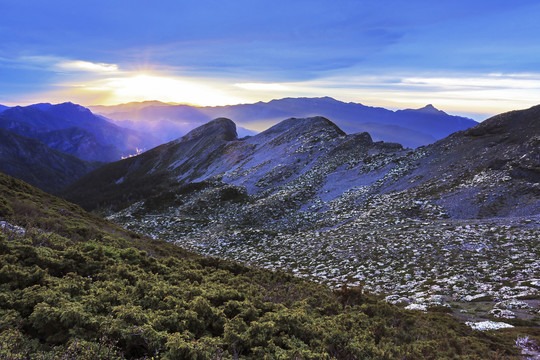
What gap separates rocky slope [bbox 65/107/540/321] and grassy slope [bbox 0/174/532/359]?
16.6 feet

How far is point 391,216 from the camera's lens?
30531 millimetres

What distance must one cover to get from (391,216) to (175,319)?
28.1 m

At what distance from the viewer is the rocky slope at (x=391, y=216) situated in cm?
1669

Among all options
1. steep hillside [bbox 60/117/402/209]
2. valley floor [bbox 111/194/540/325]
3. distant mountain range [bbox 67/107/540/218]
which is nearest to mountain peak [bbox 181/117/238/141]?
steep hillside [bbox 60/117/402/209]

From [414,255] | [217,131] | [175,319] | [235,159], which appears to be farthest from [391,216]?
[217,131]

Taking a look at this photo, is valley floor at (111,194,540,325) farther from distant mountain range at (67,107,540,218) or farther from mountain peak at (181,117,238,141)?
mountain peak at (181,117,238,141)

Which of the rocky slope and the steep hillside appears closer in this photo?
the rocky slope

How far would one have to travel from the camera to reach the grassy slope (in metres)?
6.32

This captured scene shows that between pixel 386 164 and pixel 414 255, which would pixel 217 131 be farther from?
pixel 414 255

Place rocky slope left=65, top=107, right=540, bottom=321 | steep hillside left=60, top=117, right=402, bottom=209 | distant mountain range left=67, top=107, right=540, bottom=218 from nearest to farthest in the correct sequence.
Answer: rocky slope left=65, top=107, right=540, bottom=321
distant mountain range left=67, top=107, right=540, bottom=218
steep hillside left=60, top=117, right=402, bottom=209

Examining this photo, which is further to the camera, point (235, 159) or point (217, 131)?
point (217, 131)

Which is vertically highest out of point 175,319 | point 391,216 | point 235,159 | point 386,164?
point 386,164

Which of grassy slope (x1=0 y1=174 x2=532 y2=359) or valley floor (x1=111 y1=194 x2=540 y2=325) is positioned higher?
grassy slope (x1=0 y1=174 x2=532 y2=359)

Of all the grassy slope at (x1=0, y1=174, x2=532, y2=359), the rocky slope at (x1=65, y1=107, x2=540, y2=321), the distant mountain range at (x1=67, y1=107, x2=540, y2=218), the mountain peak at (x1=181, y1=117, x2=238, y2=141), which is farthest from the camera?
the mountain peak at (x1=181, y1=117, x2=238, y2=141)
